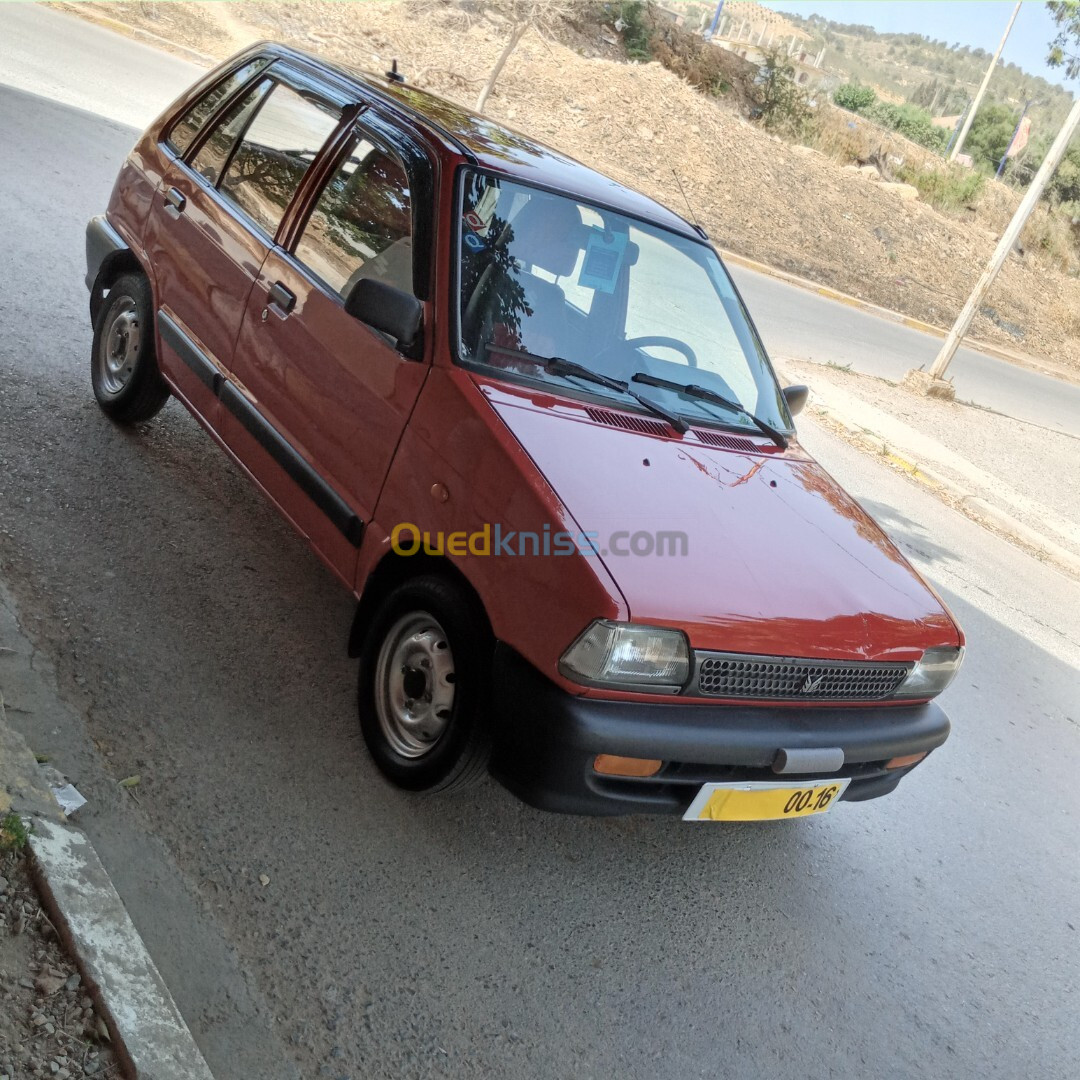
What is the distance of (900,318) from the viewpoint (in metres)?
19.8

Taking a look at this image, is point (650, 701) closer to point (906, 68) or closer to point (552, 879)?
point (552, 879)

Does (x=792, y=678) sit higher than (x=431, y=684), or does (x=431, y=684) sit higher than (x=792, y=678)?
(x=792, y=678)

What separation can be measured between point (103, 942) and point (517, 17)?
22918 millimetres

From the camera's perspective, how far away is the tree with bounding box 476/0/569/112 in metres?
18.3

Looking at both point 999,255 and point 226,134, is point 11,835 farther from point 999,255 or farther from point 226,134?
point 999,255

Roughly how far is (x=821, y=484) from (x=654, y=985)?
6.06ft

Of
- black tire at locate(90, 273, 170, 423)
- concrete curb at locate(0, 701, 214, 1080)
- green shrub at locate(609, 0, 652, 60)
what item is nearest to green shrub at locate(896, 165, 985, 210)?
green shrub at locate(609, 0, 652, 60)

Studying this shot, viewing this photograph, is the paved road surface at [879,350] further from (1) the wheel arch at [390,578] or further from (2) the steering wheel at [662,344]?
(1) the wheel arch at [390,578]

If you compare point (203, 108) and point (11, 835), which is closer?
point (11, 835)

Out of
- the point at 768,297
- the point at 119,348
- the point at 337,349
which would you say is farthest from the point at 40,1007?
the point at 768,297

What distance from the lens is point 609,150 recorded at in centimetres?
2180

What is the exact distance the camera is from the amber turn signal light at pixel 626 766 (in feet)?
9.12

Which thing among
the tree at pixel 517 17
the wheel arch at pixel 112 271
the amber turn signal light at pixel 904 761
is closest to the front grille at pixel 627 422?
the amber turn signal light at pixel 904 761

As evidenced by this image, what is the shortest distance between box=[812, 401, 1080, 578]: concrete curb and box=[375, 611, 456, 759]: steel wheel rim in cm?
687
